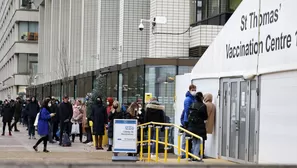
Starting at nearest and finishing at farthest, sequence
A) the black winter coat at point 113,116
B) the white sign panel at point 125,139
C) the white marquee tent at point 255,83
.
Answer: the white marquee tent at point 255,83 < the white sign panel at point 125,139 < the black winter coat at point 113,116

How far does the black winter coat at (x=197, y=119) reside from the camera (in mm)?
15453

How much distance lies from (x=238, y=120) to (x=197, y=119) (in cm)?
102

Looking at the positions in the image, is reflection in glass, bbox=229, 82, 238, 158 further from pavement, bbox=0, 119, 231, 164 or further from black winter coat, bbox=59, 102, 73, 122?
black winter coat, bbox=59, 102, 73, 122

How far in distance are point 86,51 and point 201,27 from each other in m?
13.3

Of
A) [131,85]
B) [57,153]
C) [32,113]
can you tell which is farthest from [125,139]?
[32,113]

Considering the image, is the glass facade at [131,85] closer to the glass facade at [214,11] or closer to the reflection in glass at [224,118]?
the glass facade at [214,11]

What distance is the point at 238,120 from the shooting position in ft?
49.2

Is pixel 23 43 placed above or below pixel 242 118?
above

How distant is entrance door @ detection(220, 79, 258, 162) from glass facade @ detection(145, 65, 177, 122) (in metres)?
5.04

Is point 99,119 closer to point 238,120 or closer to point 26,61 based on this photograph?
point 238,120

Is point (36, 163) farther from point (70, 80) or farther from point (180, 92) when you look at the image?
point (70, 80)

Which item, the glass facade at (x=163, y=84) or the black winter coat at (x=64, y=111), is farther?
the black winter coat at (x=64, y=111)

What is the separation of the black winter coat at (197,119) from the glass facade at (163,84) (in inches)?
214

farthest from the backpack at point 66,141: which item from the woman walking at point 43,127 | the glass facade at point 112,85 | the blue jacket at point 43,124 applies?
the blue jacket at point 43,124
